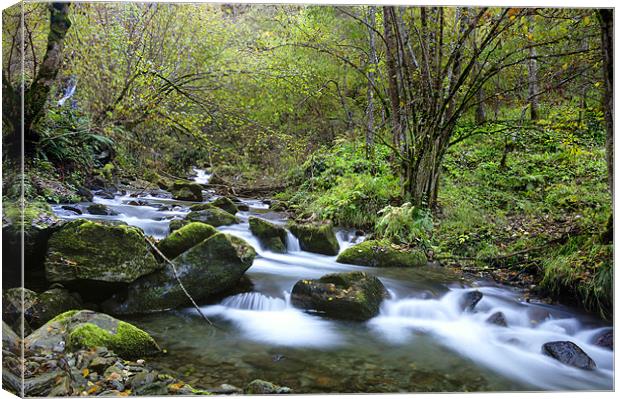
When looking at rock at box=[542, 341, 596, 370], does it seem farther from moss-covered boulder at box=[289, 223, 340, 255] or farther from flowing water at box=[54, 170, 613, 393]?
moss-covered boulder at box=[289, 223, 340, 255]

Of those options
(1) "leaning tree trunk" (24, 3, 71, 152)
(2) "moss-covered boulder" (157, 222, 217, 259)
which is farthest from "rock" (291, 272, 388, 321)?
(1) "leaning tree trunk" (24, 3, 71, 152)

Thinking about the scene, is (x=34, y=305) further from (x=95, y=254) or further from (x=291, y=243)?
(x=291, y=243)

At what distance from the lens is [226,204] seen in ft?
11.6

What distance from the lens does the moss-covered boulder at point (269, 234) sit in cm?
339

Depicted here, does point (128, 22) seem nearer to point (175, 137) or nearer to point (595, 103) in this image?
point (175, 137)

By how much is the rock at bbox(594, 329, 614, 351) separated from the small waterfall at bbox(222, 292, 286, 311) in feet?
6.78

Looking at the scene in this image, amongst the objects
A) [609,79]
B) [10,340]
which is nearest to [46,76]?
[10,340]

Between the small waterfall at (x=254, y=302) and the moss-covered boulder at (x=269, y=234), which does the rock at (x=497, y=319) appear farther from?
the moss-covered boulder at (x=269, y=234)

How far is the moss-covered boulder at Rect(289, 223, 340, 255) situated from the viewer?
135 inches

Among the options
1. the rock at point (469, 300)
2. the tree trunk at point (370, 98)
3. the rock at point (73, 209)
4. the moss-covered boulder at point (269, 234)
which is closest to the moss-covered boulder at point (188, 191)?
the moss-covered boulder at point (269, 234)

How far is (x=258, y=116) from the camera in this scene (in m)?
3.42

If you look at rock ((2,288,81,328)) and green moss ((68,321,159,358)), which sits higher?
rock ((2,288,81,328))

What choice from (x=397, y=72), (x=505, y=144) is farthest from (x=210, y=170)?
(x=505, y=144)

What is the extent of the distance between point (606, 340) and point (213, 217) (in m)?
2.86
